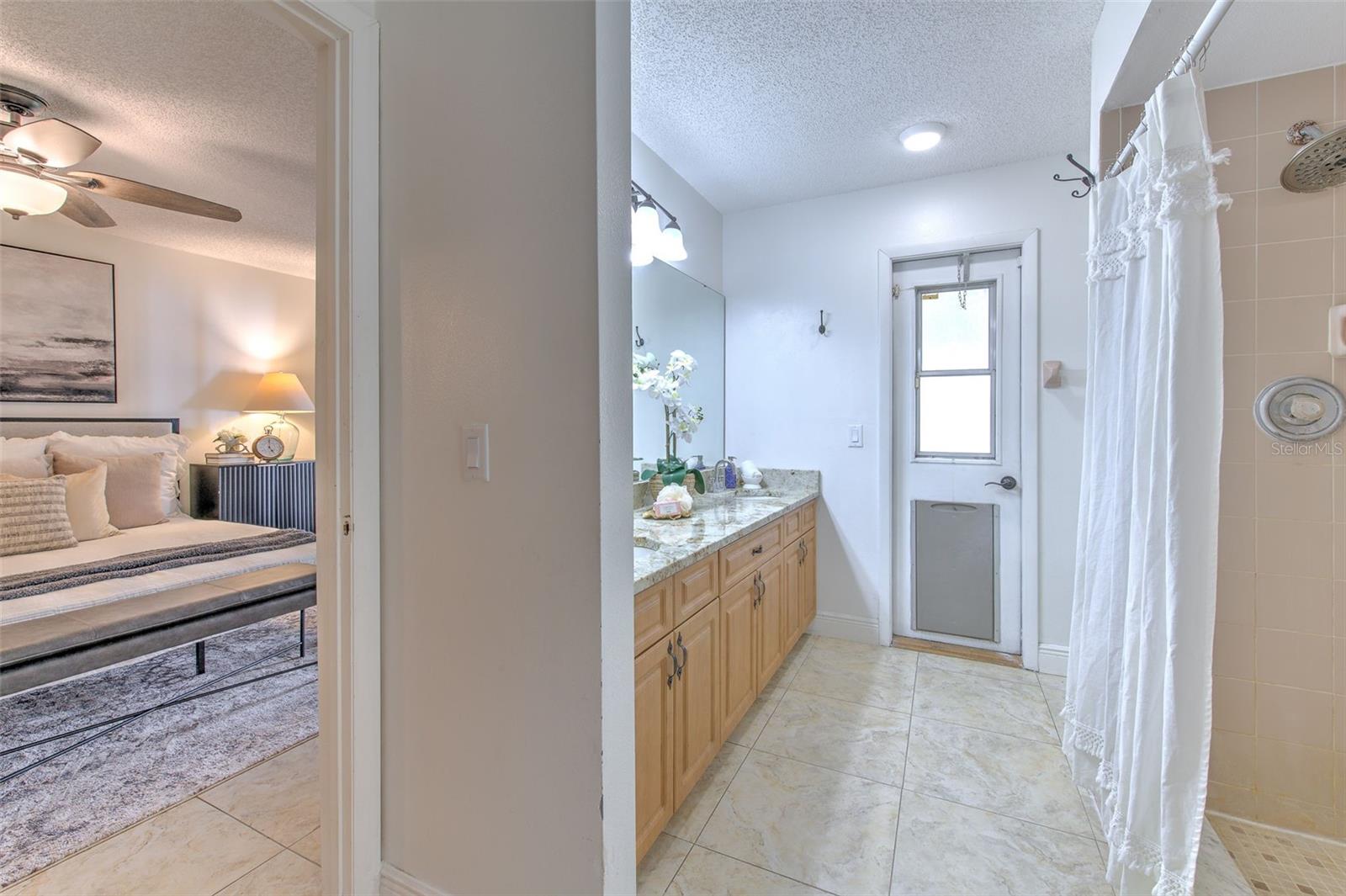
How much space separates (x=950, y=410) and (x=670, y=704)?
2.21m

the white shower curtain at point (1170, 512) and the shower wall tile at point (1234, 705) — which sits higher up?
the white shower curtain at point (1170, 512)

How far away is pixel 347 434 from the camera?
1222mm

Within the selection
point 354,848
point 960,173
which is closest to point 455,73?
point 354,848

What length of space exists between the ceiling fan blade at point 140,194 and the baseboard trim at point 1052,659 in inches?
164

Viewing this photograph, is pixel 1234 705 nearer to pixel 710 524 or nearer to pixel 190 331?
pixel 710 524

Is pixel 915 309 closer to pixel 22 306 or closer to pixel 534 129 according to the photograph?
pixel 534 129

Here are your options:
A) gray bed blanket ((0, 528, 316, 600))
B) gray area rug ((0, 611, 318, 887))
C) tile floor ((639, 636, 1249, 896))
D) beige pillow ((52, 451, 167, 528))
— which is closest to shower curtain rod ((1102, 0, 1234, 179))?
tile floor ((639, 636, 1249, 896))

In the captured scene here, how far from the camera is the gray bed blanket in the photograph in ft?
7.06

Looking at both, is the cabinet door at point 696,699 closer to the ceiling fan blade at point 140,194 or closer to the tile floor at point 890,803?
the tile floor at point 890,803

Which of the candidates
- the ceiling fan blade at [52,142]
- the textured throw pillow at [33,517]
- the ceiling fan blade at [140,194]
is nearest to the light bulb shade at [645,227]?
the ceiling fan blade at [140,194]

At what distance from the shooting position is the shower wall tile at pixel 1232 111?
161 centimetres

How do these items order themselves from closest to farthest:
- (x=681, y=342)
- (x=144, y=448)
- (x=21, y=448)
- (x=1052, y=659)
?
(x=1052, y=659) → (x=681, y=342) → (x=21, y=448) → (x=144, y=448)

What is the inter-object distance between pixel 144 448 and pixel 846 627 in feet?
14.2

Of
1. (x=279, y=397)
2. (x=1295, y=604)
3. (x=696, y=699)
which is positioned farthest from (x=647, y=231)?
(x=279, y=397)
